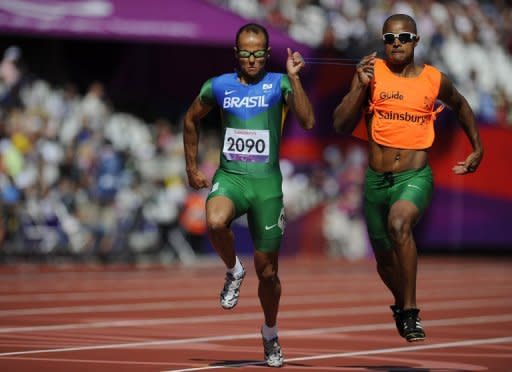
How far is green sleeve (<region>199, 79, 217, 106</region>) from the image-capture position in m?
9.75

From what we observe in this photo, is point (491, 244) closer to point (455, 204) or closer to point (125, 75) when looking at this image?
point (455, 204)

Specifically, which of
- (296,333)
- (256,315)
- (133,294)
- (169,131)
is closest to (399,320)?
(296,333)

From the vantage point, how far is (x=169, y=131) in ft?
78.4

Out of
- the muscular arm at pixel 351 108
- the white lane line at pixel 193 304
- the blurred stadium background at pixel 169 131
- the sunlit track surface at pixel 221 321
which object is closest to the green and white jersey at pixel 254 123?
the muscular arm at pixel 351 108

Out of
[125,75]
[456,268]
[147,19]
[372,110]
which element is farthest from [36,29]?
[372,110]

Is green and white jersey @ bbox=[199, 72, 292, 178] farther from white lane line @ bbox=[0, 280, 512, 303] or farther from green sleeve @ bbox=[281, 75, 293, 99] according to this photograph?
white lane line @ bbox=[0, 280, 512, 303]

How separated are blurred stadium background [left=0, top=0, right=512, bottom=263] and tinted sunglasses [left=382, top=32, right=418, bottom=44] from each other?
39.4 feet

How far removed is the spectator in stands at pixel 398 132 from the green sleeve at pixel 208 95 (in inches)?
36.6

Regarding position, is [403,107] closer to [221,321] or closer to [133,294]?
[221,321]

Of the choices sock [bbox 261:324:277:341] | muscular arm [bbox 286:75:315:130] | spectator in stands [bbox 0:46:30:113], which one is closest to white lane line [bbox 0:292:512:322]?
sock [bbox 261:324:277:341]

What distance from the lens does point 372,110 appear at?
31.7ft

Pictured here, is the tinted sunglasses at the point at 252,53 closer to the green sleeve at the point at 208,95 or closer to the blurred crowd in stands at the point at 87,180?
the green sleeve at the point at 208,95

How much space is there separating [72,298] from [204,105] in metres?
6.83

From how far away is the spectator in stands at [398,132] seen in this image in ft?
30.9
